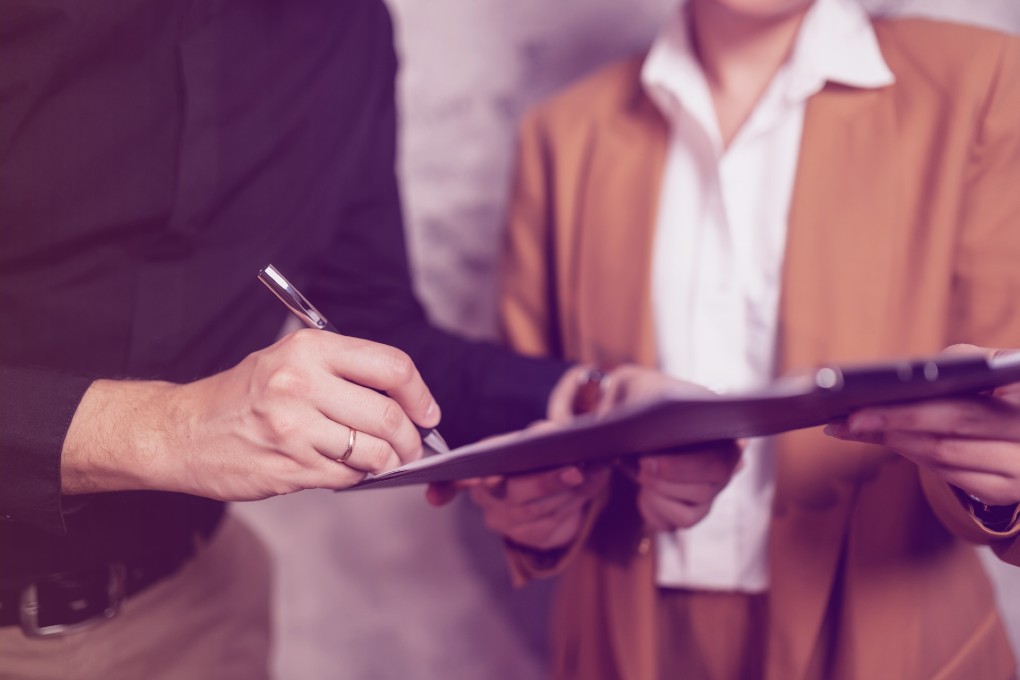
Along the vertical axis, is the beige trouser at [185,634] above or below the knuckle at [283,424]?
below

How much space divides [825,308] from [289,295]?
0.59 m

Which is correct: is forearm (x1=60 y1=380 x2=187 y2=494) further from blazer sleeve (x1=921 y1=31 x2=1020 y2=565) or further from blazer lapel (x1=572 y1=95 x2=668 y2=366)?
blazer sleeve (x1=921 y1=31 x2=1020 y2=565)

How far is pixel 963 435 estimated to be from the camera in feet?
2.08

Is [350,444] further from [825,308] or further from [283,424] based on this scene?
[825,308]

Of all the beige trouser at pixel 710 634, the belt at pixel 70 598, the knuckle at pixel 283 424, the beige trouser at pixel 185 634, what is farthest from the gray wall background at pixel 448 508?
the knuckle at pixel 283 424

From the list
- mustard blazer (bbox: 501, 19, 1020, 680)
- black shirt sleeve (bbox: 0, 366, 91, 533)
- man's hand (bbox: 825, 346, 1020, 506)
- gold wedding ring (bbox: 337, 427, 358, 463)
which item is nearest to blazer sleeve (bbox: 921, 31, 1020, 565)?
mustard blazer (bbox: 501, 19, 1020, 680)

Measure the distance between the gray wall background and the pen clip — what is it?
0.72 m

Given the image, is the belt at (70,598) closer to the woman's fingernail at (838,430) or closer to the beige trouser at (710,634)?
the beige trouser at (710,634)

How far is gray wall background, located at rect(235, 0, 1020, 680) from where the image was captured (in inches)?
49.7

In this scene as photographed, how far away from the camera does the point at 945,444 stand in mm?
648

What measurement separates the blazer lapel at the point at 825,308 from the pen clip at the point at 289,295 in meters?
0.52

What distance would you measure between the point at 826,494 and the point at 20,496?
0.83 m

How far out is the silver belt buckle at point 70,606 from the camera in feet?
2.98

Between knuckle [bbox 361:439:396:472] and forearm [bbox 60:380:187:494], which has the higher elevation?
forearm [bbox 60:380:187:494]
